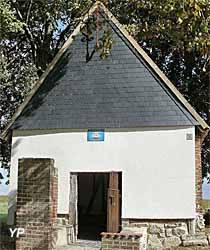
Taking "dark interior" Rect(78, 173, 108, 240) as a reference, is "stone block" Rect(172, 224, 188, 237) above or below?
below

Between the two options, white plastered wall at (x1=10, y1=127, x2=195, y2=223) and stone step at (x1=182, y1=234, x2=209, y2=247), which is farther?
white plastered wall at (x1=10, y1=127, x2=195, y2=223)

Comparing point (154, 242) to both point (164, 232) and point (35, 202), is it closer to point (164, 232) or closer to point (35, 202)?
point (164, 232)

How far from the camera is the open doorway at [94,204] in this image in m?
11.4

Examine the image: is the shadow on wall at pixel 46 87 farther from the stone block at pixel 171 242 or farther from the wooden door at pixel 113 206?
the stone block at pixel 171 242

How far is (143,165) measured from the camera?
11445 mm

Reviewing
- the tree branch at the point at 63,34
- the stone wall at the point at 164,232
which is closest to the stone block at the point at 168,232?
the stone wall at the point at 164,232

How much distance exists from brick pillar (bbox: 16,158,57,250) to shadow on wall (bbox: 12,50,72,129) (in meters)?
2.93

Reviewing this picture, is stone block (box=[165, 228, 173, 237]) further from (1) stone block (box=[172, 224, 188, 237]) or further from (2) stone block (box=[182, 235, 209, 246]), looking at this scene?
(2) stone block (box=[182, 235, 209, 246])

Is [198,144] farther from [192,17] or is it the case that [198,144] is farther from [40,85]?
[192,17]

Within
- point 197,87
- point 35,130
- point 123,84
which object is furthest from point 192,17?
point 197,87

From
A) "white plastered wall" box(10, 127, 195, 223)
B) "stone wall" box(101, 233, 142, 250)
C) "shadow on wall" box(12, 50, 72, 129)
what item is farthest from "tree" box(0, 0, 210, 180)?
"stone wall" box(101, 233, 142, 250)

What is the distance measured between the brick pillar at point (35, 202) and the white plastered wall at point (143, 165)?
1958 millimetres

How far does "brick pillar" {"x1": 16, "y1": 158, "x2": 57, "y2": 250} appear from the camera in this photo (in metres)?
9.62

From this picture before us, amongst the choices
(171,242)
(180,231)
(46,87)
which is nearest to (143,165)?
(180,231)
